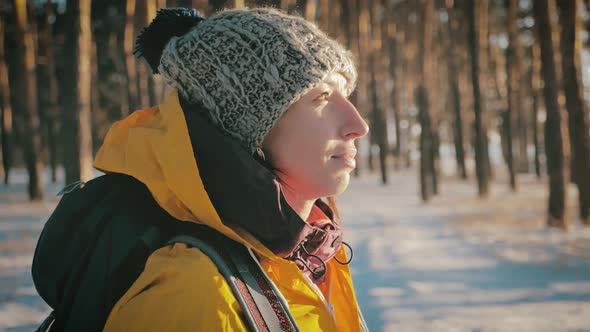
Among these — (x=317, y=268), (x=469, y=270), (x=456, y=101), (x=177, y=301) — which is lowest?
(x=469, y=270)

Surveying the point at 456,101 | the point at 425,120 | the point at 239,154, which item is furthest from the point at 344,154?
the point at 456,101

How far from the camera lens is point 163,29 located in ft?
4.95

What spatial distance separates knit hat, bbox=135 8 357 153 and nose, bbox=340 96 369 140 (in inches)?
5.2

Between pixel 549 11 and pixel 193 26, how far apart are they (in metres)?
9.51

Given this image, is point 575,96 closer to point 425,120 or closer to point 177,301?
point 425,120

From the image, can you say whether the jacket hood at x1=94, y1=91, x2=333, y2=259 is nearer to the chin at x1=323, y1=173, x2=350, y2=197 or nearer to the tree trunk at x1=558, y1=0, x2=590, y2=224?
the chin at x1=323, y1=173, x2=350, y2=197

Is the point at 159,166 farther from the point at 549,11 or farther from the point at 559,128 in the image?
the point at 549,11

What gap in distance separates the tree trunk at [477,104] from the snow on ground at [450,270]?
2.15 meters

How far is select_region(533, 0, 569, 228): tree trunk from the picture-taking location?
858cm

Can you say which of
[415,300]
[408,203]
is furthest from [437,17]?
[415,300]

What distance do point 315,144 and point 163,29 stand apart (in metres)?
0.67

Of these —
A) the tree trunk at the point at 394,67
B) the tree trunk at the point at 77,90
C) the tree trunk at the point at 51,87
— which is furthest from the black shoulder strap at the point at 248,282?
the tree trunk at the point at 394,67

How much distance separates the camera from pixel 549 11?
346 inches

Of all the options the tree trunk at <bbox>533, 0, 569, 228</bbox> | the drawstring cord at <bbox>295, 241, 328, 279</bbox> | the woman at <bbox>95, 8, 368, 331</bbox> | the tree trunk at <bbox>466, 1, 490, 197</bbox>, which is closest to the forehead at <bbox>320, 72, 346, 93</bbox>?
the woman at <bbox>95, 8, 368, 331</bbox>
